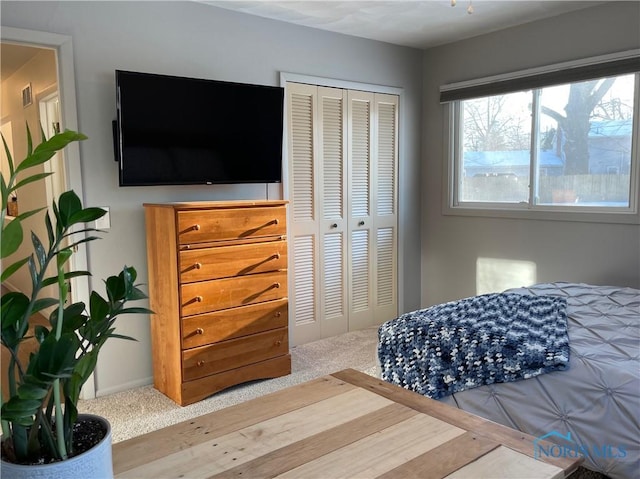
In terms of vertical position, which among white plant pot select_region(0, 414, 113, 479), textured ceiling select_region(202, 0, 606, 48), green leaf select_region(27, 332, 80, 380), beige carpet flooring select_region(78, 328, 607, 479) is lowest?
beige carpet flooring select_region(78, 328, 607, 479)

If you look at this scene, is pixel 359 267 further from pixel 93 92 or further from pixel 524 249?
pixel 93 92

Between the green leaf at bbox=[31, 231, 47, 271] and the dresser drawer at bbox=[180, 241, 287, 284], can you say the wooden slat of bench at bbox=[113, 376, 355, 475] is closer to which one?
the green leaf at bbox=[31, 231, 47, 271]

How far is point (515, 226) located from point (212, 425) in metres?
3.32

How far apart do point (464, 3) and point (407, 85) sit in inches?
45.5

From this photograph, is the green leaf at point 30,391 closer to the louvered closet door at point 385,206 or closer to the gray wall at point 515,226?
the gray wall at point 515,226

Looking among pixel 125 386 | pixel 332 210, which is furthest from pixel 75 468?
pixel 332 210

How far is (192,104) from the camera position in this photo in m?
3.17

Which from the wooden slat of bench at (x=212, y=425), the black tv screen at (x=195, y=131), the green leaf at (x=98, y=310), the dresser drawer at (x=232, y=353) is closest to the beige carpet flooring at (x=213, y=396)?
the dresser drawer at (x=232, y=353)

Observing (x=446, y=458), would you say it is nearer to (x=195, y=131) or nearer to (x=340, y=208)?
(x=195, y=131)

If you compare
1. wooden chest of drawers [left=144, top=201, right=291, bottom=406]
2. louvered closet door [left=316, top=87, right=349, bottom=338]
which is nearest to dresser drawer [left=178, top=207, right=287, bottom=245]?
wooden chest of drawers [left=144, top=201, right=291, bottom=406]

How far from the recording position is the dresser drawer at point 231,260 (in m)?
2.95

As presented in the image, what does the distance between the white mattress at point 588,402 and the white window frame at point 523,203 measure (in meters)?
1.59

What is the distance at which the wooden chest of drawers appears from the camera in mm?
2949

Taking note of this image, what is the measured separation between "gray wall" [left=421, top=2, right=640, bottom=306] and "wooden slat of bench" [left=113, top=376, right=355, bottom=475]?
2722mm
